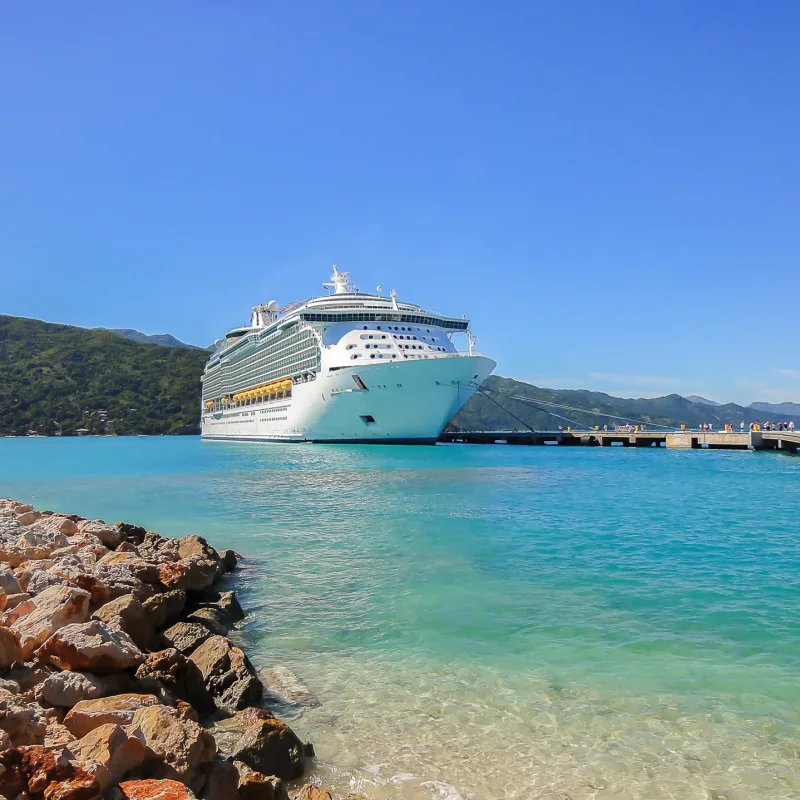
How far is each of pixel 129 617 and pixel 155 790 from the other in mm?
2891

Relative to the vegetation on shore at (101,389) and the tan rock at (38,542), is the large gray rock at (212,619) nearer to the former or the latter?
the tan rock at (38,542)

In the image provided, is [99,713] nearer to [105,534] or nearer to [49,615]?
[49,615]

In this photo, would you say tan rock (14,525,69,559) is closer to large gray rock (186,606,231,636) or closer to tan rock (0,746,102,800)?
large gray rock (186,606,231,636)

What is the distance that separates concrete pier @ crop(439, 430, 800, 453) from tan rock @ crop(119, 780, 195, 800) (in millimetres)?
50257

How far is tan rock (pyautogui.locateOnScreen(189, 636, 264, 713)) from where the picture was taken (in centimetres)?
521

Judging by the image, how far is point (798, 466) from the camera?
34.3 m

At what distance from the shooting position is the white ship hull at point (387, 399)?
1662 inches

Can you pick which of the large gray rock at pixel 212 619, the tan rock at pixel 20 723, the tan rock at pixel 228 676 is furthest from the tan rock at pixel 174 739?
the large gray rock at pixel 212 619

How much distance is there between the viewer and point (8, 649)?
4.30 meters

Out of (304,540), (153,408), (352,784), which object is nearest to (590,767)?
(352,784)

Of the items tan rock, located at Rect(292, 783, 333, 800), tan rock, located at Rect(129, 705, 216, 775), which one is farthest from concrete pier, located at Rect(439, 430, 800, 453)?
tan rock, located at Rect(129, 705, 216, 775)

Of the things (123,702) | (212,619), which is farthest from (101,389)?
(123,702)

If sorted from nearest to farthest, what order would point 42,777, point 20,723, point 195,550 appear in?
point 42,777 → point 20,723 → point 195,550

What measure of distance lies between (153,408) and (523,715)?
157789mm
